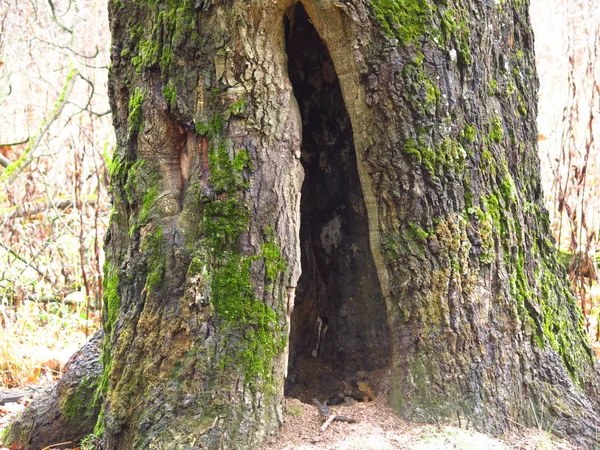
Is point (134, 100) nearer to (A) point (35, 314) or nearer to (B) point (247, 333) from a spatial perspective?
(B) point (247, 333)

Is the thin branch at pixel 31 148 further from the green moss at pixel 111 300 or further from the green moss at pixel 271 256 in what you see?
the green moss at pixel 271 256

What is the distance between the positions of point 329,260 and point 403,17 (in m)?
1.45

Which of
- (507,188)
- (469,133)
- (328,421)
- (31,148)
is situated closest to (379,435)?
(328,421)

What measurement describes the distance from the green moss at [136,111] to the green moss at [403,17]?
1112 mm

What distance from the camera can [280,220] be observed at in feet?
9.00

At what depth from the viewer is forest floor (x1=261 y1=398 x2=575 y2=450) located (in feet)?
8.59

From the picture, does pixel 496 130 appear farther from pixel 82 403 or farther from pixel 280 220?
pixel 82 403

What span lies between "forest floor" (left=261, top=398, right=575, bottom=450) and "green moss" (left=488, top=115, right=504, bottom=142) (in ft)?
4.43

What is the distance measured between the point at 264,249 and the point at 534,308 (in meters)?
1.35

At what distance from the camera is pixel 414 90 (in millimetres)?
2717

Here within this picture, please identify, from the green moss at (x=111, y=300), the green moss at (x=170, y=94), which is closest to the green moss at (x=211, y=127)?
the green moss at (x=170, y=94)

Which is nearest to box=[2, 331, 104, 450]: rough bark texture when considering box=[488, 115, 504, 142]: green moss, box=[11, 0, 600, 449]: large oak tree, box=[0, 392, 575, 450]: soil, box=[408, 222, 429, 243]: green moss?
box=[11, 0, 600, 449]: large oak tree

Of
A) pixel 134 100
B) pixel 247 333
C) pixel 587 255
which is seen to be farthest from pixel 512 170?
pixel 587 255

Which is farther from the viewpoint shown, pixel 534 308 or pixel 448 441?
pixel 534 308
